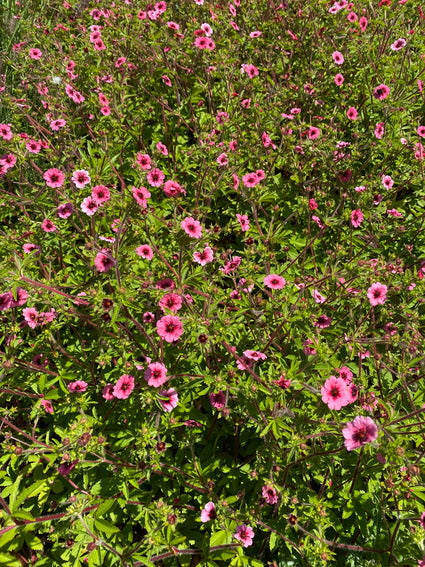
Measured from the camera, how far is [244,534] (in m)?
2.72

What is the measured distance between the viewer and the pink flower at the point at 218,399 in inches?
119

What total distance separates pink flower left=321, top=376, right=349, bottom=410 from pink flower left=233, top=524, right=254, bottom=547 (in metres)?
1.11

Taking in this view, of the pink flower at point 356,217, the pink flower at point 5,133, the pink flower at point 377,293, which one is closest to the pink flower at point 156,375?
the pink flower at point 377,293

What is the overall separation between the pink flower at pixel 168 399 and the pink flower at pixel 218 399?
35 cm

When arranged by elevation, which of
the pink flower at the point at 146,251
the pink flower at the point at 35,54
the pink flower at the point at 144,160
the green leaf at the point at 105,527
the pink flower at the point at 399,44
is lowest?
the green leaf at the point at 105,527

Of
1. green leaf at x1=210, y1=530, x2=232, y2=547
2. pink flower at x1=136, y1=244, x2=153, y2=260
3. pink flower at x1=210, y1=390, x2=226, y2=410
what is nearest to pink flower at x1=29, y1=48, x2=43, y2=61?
pink flower at x1=136, y1=244, x2=153, y2=260

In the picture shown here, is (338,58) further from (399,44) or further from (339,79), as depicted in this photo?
(399,44)

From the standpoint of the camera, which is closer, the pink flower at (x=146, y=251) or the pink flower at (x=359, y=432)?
the pink flower at (x=359, y=432)

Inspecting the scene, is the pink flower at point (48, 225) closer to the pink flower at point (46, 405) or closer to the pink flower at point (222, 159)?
the pink flower at point (46, 405)

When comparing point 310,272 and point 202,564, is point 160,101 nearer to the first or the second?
point 310,272

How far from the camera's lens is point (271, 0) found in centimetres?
604

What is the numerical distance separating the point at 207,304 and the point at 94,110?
11.1ft

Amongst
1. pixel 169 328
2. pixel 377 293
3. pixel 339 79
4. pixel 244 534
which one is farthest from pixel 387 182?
pixel 244 534

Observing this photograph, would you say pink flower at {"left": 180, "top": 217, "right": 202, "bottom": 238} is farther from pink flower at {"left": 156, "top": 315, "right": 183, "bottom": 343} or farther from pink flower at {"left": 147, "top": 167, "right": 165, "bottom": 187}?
pink flower at {"left": 147, "top": 167, "right": 165, "bottom": 187}
